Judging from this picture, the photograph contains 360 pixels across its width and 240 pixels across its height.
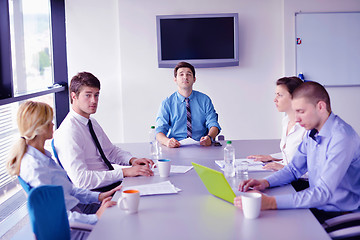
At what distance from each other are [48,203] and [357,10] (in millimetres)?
5556

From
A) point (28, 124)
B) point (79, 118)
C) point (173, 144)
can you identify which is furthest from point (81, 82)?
point (173, 144)

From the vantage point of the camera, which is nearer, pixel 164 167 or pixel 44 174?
pixel 44 174

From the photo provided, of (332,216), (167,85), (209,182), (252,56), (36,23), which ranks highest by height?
(36,23)

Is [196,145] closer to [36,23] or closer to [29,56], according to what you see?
[29,56]

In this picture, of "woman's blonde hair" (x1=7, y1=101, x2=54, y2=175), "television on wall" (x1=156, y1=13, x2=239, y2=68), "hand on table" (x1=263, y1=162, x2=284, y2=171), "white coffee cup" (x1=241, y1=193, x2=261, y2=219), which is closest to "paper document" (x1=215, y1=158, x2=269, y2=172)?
"hand on table" (x1=263, y1=162, x2=284, y2=171)

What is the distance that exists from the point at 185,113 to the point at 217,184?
7.47 feet

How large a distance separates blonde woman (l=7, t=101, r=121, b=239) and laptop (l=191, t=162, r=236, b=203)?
1.56 feet

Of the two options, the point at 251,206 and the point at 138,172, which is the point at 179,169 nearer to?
the point at 138,172

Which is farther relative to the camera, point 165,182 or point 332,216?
point 165,182

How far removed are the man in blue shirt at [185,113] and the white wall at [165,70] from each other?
1.75 metres

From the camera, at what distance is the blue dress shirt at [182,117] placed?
14.2ft

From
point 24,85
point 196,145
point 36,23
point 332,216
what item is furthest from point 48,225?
point 36,23

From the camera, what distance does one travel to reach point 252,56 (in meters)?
6.16

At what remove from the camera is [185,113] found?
→ 4.35m
